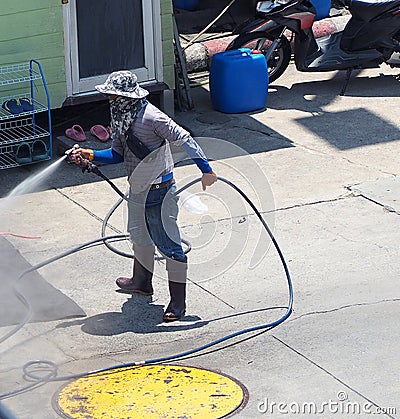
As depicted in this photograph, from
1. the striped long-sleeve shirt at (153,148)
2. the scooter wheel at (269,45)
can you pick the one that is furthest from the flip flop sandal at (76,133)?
the striped long-sleeve shirt at (153,148)

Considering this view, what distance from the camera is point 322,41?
40.0 feet

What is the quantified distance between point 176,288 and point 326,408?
5.32 feet

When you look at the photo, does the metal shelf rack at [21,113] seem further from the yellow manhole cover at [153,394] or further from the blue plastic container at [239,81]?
the yellow manhole cover at [153,394]

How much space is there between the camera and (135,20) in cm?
1037

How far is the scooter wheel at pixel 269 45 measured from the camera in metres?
11.7

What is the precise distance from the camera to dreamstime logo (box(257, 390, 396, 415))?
5488 millimetres

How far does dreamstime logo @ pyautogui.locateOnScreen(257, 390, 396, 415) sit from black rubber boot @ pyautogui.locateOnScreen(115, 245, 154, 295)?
1715 millimetres

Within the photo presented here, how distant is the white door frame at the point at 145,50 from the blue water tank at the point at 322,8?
3.88 meters

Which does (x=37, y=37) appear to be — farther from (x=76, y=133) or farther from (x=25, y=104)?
(x=76, y=133)

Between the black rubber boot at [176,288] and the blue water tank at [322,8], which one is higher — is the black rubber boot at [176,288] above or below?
below

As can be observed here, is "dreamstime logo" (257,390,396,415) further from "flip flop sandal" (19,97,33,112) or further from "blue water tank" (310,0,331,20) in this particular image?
"blue water tank" (310,0,331,20)

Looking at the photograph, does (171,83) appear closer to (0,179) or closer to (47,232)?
(0,179)

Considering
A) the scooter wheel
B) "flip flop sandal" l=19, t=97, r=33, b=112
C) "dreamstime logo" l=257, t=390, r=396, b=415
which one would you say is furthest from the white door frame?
"dreamstime logo" l=257, t=390, r=396, b=415

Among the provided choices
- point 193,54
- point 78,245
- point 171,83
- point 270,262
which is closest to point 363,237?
point 270,262
